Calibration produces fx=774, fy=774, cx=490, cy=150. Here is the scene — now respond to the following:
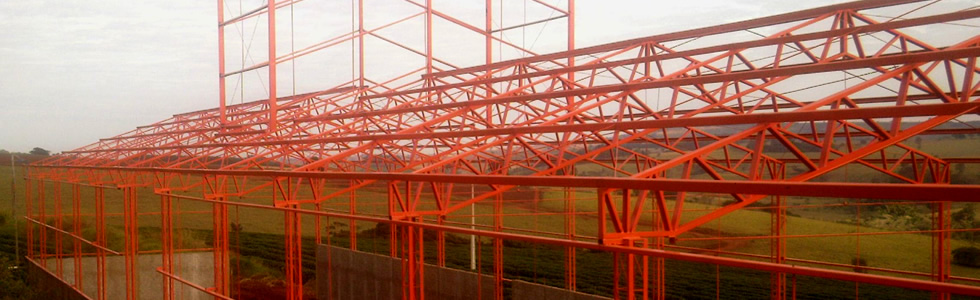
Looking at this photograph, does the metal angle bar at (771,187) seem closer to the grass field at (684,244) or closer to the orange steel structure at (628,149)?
the orange steel structure at (628,149)

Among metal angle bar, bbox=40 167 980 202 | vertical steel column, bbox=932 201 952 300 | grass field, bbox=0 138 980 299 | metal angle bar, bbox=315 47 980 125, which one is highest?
metal angle bar, bbox=315 47 980 125

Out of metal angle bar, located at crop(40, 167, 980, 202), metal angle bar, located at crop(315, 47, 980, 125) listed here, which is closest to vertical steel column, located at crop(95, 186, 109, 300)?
metal angle bar, located at crop(315, 47, 980, 125)

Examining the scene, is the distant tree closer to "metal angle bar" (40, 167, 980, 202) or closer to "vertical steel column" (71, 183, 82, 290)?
"vertical steel column" (71, 183, 82, 290)

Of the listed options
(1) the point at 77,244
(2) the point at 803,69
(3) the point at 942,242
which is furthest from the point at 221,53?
(3) the point at 942,242

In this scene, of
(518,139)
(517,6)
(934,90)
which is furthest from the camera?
(517,6)

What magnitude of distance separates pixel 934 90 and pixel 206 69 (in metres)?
35.5

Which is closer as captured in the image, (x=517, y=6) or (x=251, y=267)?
(x=251, y=267)

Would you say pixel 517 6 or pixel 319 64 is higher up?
pixel 517 6

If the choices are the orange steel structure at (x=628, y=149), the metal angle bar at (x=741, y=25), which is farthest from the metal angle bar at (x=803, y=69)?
the metal angle bar at (x=741, y=25)

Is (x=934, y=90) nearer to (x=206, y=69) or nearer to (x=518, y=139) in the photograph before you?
(x=518, y=139)

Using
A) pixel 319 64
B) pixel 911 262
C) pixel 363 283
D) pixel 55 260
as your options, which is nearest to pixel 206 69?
pixel 319 64

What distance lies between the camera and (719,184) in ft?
15.4

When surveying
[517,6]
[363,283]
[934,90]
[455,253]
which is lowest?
[455,253]

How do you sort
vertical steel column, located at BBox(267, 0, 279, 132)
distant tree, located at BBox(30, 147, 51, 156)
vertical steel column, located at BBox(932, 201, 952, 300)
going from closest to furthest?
vertical steel column, located at BBox(932, 201, 952, 300) → vertical steel column, located at BBox(267, 0, 279, 132) → distant tree, located at BBox(30, 147, 51, 156)
